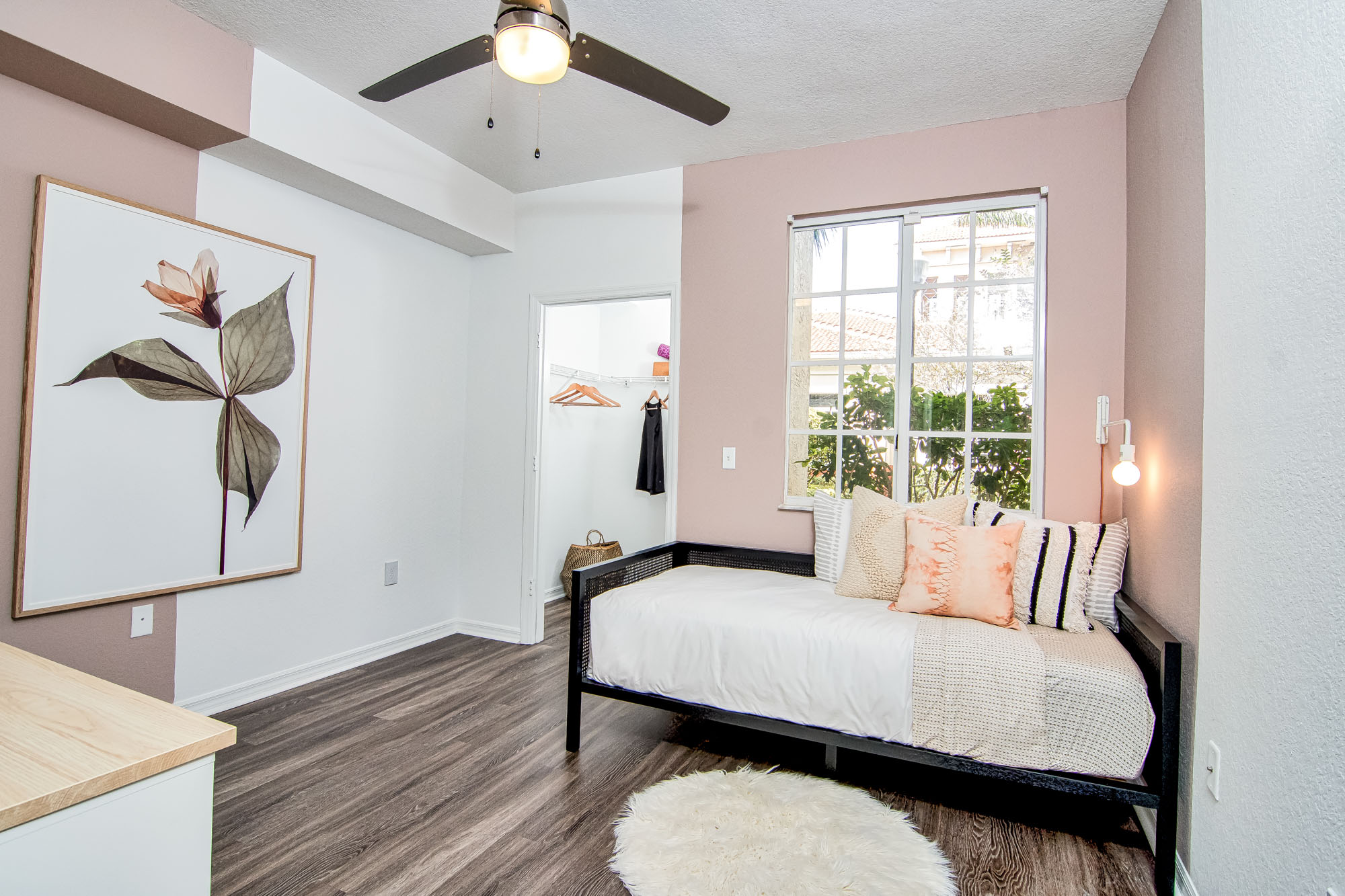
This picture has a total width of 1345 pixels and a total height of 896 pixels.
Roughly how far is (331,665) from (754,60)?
3.24 metres

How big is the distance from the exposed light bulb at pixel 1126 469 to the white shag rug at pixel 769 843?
4.22 feet

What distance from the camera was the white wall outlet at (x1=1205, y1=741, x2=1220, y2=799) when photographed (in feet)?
5.09

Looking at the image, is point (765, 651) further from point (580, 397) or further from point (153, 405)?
point (580, 397)

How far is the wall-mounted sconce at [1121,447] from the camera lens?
86.9 inches

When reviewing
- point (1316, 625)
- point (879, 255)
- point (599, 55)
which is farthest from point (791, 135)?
point (1316, 625)

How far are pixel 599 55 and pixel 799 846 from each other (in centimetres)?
223

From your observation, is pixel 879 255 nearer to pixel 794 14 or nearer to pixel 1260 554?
pixel 794 14

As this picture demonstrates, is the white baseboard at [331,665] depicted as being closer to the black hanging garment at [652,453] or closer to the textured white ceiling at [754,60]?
the black hanging garment at [652,453]

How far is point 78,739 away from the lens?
2.84 feet

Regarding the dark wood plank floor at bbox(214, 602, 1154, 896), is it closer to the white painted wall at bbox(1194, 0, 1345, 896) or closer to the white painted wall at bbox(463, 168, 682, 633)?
the white painted wall at bbox(1194, 0, 1345, 896)

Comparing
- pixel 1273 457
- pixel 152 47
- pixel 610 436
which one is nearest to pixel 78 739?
pixel 1273 457

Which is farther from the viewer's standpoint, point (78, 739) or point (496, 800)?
point (496, 800)

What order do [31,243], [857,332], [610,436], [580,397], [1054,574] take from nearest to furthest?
[31,243], [1054,574], [857,332], [580,397], [610,436]

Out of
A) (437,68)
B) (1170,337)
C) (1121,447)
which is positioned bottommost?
(1121,447)
